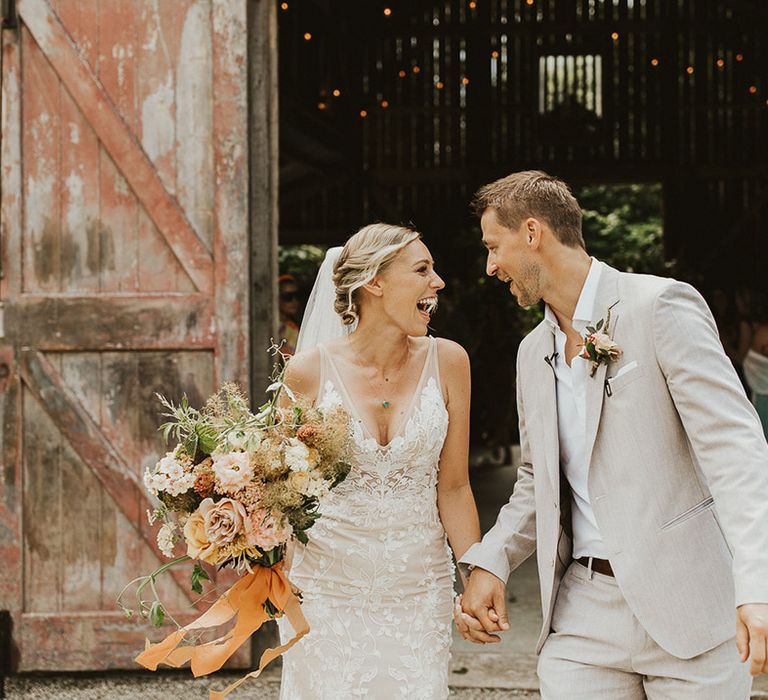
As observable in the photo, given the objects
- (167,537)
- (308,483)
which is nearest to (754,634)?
(308,483)

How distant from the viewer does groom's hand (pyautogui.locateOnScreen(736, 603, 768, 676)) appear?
2.45 meters

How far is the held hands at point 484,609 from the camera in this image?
3.35 m

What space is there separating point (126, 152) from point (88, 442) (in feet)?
4.83

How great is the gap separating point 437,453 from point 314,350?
1.87ft

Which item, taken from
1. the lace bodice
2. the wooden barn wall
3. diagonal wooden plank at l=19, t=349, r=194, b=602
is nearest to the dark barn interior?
the wooden barn wall

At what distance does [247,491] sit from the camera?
3094 mm

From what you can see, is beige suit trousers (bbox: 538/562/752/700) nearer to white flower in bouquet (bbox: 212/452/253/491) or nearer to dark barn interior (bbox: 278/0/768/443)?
white flower in bouquet (bbox: 212/452/253/491)

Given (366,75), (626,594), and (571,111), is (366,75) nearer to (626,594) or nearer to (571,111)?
(571,111)

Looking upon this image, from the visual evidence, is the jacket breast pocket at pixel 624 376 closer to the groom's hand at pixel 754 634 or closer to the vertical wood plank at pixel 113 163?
the groom's hand at pixel 754 634

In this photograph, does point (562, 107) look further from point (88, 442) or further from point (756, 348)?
point (88, 442)

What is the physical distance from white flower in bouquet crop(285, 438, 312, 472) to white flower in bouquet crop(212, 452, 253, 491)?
0.11 metres

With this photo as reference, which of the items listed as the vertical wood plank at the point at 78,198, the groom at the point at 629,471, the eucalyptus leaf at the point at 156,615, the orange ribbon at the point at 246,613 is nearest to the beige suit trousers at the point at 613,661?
the groom at the point at 629,471

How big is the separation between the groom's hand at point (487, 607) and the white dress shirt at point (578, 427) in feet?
1.05

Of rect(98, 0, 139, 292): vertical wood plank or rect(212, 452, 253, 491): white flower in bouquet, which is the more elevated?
rect(98, 0, 139, 292): vertical wood plank
